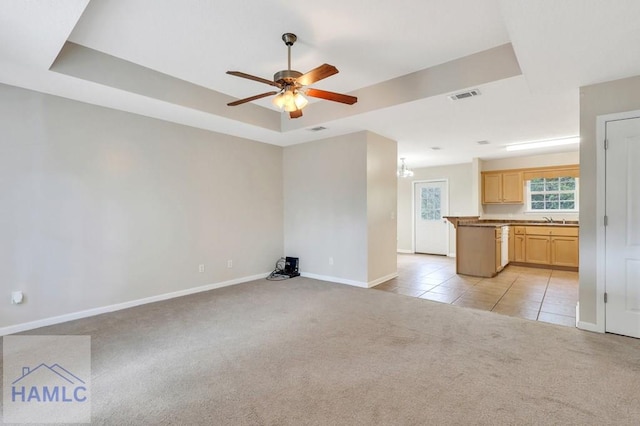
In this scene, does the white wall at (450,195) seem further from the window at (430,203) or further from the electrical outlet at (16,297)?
the electrical outlet at (16,297)

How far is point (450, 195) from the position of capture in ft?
27.3

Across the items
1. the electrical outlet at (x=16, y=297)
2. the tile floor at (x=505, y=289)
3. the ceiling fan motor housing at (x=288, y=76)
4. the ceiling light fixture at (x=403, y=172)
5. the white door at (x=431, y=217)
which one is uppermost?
the ceiling fan motor housing at (x=288, y=76)

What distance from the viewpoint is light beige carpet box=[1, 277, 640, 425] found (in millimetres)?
1867

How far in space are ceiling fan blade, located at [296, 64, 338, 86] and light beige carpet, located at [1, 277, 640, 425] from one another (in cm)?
236

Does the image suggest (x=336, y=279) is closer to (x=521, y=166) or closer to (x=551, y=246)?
(x=551, y=246)

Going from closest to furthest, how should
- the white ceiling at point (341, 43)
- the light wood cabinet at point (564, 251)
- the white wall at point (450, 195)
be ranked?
1. the white ceiling at point (341, 43)
2. the light wood cabinet at point (564, 251)
3. the white wall at point (450, 195)

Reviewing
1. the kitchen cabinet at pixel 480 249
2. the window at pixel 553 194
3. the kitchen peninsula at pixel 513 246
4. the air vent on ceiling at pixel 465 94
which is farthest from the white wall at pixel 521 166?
the air vent on ceiling at pixel 465 94

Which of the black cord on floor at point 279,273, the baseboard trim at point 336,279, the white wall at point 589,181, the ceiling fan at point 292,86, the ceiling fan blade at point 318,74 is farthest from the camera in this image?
the black cord on floor at point 279,273

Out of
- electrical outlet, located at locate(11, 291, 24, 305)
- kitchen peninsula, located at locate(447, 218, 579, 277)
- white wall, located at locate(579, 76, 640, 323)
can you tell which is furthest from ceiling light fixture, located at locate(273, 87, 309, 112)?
kitchen peninsula, located at locate(447, 218, 579, 277)

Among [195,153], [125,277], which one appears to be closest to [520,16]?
[195,153]

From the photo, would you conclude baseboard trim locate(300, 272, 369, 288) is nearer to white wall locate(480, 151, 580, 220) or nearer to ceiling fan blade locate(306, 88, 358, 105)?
ceiling fan blade locate(306, 88, 358, 105)

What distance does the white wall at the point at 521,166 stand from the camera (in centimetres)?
673

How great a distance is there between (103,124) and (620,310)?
19.7 feet

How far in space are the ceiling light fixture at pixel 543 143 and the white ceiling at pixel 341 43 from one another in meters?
1.69
